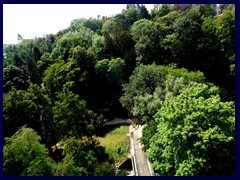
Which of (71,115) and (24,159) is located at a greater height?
(71,115)

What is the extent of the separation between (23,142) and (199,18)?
60.6ft

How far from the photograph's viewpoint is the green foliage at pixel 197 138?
12969 millimetres

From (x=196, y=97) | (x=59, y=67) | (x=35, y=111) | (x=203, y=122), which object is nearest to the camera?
(x=203, y=122)

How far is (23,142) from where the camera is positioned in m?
15.3

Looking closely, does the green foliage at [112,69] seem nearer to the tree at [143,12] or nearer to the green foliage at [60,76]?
the green foliage at [60,76]

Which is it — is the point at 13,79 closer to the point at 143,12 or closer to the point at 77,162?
the point at 77,162

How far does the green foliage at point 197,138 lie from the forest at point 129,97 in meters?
0.04

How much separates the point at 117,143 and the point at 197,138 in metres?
7.79

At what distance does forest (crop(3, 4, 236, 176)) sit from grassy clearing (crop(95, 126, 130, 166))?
0.43 metres

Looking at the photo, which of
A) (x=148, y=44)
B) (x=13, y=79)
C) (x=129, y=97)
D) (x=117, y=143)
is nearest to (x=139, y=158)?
(x=117, y=143)

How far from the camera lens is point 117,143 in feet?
66.0

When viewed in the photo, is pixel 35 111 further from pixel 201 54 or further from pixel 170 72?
pixel 201 54

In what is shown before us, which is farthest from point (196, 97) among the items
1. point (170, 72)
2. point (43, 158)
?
point (43, 158)

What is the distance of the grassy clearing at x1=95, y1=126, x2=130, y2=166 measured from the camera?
730 inches
